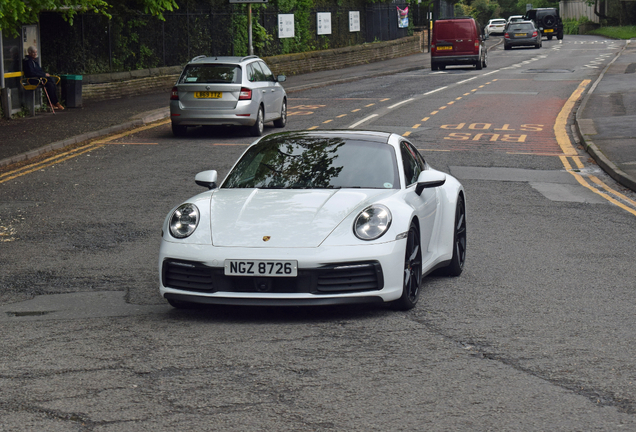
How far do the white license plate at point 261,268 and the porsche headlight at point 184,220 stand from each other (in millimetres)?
496

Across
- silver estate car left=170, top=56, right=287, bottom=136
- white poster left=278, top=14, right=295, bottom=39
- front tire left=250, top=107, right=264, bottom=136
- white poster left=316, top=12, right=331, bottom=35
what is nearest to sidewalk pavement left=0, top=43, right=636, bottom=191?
silver estate car left=170, top=56, right=287, bottom=136

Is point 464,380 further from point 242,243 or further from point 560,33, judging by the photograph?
point 560,33

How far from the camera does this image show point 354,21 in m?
50.9

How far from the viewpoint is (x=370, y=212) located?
6.53 meters

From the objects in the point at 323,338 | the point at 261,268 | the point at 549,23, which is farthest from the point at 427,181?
the point at 549,23

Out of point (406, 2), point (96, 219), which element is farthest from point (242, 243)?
point (406, 2)

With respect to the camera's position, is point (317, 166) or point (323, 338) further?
point (317, 166)

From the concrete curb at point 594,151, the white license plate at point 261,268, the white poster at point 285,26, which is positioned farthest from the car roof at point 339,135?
the white poster at point 285,26

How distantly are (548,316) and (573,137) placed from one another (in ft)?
44.9

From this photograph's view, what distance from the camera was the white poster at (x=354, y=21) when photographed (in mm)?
50438

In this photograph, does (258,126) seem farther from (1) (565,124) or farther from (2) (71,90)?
(2) (71,90)

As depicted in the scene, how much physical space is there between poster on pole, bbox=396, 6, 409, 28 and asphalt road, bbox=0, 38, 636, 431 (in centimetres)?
4777

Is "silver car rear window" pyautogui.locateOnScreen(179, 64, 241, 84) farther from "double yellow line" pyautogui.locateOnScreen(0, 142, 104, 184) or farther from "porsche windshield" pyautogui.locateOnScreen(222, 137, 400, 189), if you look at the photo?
"porsche windshield" pyautogui.locateOnScreen(222, 137, 400, 189)

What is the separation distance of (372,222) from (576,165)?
1022 cm
